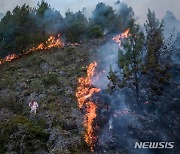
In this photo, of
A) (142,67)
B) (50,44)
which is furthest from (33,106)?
(50,44)

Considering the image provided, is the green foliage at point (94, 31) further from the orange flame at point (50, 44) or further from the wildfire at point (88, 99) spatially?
the wildfire at point (88, 99)

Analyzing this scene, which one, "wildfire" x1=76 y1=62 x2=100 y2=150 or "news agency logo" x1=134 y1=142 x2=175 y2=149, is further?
"wildfire" x1=76 y1=62 x2=100 y2=150

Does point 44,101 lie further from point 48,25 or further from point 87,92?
point 48,25

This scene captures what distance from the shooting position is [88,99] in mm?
37781

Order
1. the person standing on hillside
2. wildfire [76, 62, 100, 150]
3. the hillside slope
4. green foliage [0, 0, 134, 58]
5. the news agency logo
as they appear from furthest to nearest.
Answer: green foliage [0, 0, 134, 58], the person standing on hillside, wildfire [76, 62, 100, 150], the news agency logo, the hillside slope

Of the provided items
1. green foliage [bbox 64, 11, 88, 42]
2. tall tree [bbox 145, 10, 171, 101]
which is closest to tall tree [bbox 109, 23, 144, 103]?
tall tree [bbox 145, 10, 171, 101]

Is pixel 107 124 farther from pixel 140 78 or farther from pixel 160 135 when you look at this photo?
pixel 140 78

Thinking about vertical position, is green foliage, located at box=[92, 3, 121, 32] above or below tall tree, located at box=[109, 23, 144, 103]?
A: above

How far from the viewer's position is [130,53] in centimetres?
3534

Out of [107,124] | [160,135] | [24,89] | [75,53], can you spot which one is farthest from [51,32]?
[160,135]

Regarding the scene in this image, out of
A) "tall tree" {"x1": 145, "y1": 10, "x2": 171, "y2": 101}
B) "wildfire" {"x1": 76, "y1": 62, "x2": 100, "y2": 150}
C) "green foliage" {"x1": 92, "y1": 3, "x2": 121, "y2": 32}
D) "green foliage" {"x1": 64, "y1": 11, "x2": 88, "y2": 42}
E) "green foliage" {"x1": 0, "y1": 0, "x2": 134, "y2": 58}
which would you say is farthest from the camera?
"green foliage" {"x1": 92, "y1": 3, "x2": 121, "y2": 32}

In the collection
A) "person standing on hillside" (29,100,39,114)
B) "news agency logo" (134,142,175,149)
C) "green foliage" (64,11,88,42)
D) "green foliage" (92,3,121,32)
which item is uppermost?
"green foliage" (92,3,121,32)

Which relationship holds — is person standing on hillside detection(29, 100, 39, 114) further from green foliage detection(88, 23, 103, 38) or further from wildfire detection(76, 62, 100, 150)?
green foliage detection(88, 23, 103, 38)

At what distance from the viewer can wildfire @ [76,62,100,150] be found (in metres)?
32.2
